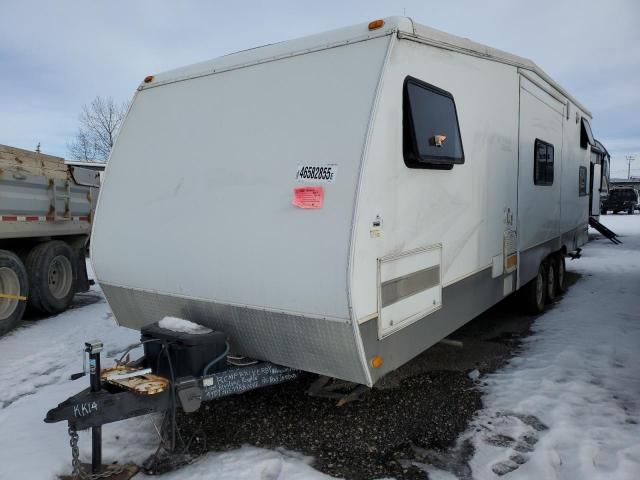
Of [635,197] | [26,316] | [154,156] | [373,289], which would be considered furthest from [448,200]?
[635,197]

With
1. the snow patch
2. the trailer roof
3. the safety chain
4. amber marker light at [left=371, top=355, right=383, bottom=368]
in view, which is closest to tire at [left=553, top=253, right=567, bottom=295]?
the trailer roof

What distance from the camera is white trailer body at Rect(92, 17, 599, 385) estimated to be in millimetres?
3119

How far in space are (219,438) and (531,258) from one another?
13.9 feet

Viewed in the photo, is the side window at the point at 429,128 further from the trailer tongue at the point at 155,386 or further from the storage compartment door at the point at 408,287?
the trailer tongue at the point at 155,386

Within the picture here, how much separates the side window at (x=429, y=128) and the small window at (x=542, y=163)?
2.52 meters

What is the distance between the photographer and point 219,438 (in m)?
3.75

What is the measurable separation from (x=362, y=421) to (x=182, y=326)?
154 cm

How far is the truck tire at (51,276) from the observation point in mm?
7129

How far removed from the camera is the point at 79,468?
3.00 meters

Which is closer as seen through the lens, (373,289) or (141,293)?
(373,289)

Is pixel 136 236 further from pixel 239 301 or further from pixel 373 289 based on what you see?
pixel 373 289

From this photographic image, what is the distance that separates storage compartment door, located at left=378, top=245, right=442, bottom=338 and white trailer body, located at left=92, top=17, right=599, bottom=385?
1 centimetres

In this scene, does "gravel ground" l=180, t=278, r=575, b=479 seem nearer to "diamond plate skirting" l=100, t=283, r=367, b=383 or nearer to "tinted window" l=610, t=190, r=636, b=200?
"diamond plate skirting" l=100, t=283, r=367, b=383

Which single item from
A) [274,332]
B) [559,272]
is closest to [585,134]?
[559,272]
